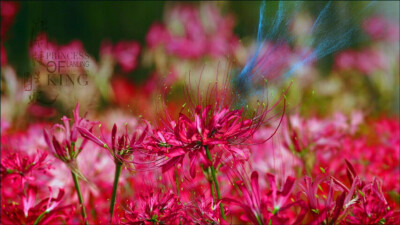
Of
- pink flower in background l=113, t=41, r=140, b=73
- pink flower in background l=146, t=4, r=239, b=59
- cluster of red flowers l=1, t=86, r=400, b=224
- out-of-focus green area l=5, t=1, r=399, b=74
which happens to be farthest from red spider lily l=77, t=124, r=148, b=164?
pink flower in background l=113, t=41, r=140, b=73

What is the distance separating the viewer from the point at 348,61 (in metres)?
1.41

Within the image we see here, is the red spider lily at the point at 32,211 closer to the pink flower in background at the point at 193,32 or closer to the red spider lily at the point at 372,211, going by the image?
the red spider lily at the point at 372,211

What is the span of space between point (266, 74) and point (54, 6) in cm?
94

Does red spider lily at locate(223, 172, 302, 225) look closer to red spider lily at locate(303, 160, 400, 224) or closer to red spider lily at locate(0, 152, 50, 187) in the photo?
red spider lily at locate(303, 160, 400, 224)

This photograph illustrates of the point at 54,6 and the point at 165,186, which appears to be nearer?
the point at 165,186

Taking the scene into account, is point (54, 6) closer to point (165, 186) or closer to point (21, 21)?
point (21, 21)

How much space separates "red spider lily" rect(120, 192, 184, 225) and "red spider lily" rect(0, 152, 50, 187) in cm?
11

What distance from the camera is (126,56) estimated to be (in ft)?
4.39

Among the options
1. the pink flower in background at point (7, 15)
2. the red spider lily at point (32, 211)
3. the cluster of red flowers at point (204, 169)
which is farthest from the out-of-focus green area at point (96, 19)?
the red spider lily at point (32, 211)

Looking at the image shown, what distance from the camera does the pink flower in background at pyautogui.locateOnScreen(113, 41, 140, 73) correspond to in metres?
1.34

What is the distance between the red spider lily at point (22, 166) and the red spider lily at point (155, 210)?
0.11m

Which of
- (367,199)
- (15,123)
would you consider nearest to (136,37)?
(15,123)

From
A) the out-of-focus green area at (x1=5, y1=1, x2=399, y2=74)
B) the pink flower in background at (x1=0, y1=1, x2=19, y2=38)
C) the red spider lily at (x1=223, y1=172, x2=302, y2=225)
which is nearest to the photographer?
the red spider lily at (x1=223, y1=172, x2=302, y2=225)

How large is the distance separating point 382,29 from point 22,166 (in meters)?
1.11
